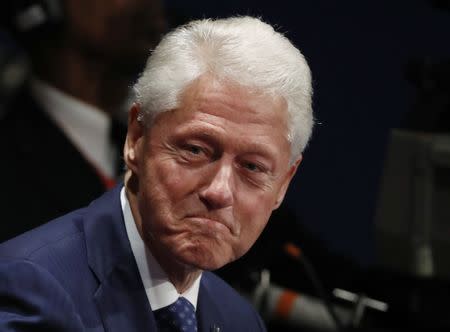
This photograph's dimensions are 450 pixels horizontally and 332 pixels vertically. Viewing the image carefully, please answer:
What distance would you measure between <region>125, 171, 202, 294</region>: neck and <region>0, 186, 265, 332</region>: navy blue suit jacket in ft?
0.09

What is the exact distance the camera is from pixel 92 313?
1.07m

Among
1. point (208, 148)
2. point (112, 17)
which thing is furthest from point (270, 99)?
point (112, 17)

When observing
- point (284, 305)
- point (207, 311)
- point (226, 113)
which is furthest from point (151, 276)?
point (284, 305)

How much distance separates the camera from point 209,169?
108 cm

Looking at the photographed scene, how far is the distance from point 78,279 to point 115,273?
0.07 m

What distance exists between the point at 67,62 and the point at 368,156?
771 mm

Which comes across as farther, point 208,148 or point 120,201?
point 120,201

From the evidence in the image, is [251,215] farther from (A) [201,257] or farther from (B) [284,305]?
(B) [284,305]

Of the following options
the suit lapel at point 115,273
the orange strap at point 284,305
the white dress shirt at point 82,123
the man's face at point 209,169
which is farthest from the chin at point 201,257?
the white dress shirt at point 82,123

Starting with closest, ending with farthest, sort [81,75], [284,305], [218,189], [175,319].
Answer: [218,189] < [175,319] < [284,305] < [81,75]

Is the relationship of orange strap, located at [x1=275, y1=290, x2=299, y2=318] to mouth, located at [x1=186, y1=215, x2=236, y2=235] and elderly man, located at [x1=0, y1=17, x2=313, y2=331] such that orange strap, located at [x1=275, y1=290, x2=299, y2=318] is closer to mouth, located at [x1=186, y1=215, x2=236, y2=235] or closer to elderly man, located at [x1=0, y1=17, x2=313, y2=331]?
elderly man, located at [x1=0, y1=17, x2=313, y2=331]

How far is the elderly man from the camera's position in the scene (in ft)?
3.49

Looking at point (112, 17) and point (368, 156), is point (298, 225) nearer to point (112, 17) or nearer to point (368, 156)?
point (368, 156)

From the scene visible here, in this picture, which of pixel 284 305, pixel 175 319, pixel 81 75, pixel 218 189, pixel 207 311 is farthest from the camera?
pixel 81 75
